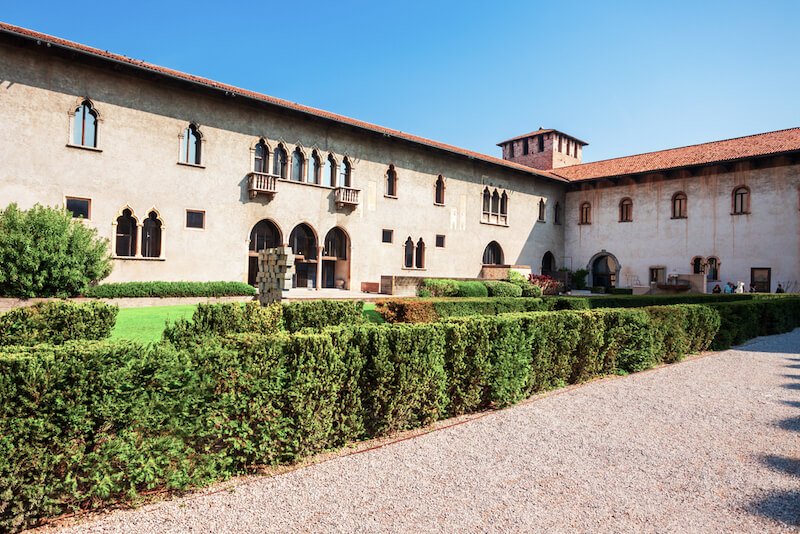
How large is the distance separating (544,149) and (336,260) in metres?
29.1

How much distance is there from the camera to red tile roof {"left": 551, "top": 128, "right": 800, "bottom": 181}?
93.7 feet

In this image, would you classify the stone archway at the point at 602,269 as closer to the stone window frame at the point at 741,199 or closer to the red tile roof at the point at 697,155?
the red tile roof at the point at 697,155

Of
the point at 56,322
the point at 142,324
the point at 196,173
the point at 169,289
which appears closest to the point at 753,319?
the point at 142,324

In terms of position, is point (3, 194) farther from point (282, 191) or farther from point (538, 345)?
point (538, 345)

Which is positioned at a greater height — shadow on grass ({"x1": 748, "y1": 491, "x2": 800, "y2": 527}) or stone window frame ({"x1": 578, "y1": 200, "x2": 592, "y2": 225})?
stone window frame ({"x1": 578, "y1": 200, "x2": 592, "y2": 225})

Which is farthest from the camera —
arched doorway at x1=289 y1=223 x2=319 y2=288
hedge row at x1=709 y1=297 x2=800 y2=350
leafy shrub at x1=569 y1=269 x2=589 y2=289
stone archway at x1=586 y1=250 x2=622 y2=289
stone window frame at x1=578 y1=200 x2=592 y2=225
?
stone window frame at x1=578 y1=200 x2=592 y2=225

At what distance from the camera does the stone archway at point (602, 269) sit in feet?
116

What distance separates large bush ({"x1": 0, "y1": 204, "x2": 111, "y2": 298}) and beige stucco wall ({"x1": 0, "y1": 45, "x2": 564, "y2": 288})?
2014 millimetres

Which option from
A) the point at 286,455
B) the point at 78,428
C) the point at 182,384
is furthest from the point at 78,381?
the point at 286,455

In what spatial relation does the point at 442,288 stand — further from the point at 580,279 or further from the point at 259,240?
the point at 580,279

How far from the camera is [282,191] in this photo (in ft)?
75.5

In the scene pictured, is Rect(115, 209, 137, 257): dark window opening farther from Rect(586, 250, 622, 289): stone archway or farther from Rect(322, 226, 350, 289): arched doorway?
Rect(586, 250, 622, 289): stone archway

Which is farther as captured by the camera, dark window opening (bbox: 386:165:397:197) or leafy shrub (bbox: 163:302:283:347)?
dark window opening (bbox: 386:165:397:197)

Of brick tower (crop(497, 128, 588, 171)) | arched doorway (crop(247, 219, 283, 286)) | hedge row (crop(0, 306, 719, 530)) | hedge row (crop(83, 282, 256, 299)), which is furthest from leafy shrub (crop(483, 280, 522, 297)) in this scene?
brick tower (crop(497, 128, 588, 171))
